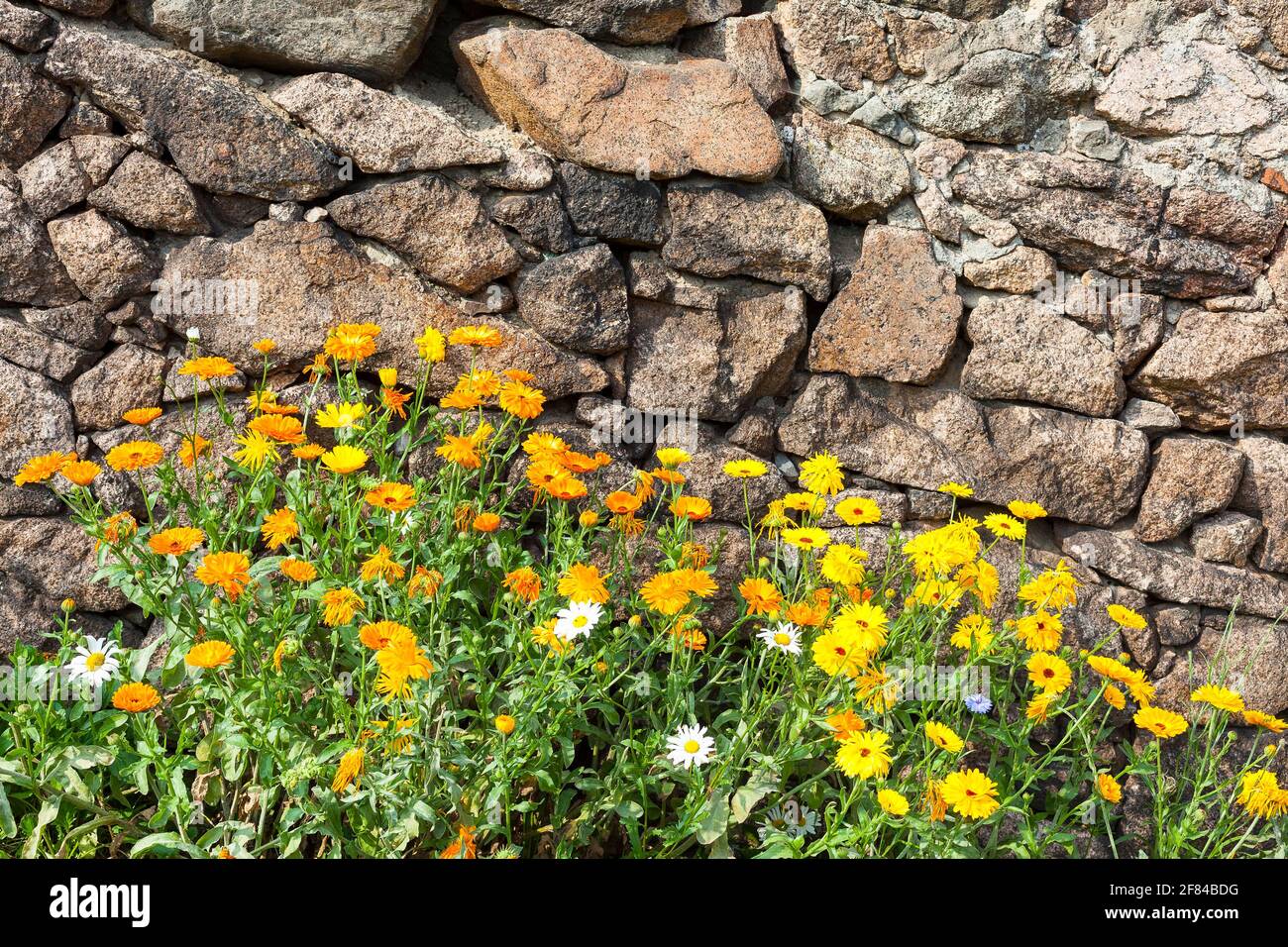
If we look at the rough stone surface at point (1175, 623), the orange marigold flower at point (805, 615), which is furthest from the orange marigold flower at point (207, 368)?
the rough stone surface at point (1175, 623)

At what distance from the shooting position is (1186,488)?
326 cm

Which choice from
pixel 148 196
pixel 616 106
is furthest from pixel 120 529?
pixel 616 106

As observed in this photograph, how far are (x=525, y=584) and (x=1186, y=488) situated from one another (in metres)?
2.20

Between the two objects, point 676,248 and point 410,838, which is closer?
point 410,838

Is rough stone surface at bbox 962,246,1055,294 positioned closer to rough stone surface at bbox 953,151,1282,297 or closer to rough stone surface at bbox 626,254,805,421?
rough stone surface at bbox 953,151,1282,297

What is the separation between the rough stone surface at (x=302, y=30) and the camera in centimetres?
291

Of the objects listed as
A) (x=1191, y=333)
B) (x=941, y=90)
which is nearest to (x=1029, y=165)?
(x=941, y=90)

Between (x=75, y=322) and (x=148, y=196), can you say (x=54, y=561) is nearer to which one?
(x=75, y=322)

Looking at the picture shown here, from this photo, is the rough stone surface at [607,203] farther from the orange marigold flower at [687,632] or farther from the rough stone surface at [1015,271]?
the orange marigold flower at [687,632]

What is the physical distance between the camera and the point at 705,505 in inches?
101

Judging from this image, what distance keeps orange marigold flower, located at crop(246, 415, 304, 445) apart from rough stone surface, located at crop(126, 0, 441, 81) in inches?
48.8

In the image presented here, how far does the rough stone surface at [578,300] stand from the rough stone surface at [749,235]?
21cm

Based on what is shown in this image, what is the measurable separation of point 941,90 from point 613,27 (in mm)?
1058

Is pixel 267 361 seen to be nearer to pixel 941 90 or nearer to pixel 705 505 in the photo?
pixel 705 505
